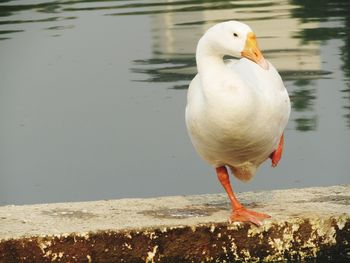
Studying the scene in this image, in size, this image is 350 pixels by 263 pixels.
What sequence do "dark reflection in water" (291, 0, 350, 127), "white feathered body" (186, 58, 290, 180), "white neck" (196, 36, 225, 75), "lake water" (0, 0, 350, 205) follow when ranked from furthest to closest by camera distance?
1. "dark reflection in water" (291, 0, 350, 127)
2. "lake water" (0, 0, 350, 205)
3. "white neck" (196, 36, 225, 75)
4. "white feathered body" (186, 58, 290, 180)

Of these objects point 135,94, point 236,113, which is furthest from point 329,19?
point 236,113

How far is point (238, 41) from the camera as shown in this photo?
7.10 meters

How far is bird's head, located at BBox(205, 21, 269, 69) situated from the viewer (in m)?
7.07

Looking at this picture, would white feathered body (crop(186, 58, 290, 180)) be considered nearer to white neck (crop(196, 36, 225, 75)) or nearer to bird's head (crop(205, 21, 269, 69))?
white neck (crop(196, 36, 225, 75))

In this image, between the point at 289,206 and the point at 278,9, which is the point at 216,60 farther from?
the point at 278,9

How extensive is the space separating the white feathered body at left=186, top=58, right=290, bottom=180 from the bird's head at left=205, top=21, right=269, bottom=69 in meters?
0.13

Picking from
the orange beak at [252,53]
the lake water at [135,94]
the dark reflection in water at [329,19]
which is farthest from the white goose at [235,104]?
the dark reflection in water at [329,19]

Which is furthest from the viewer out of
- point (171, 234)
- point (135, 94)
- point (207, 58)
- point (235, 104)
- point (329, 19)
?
point (329, 19)

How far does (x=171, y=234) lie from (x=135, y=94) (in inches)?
232

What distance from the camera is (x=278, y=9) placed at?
61.8ft

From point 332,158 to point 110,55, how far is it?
5772 millimetres

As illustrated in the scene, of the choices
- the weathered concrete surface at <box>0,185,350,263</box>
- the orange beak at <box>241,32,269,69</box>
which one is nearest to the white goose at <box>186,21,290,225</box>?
the orange beak at <box>241,32,269,69</box>

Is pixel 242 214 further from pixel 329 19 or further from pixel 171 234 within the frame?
pixel 329 19

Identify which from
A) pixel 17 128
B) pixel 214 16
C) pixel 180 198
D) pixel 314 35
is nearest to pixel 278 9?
pixel 214 16
